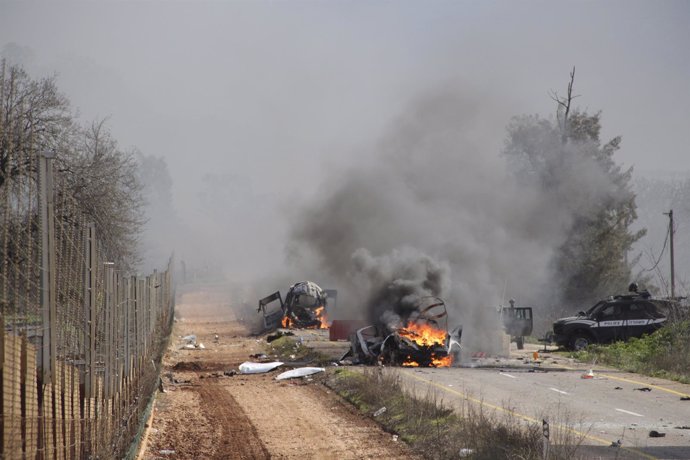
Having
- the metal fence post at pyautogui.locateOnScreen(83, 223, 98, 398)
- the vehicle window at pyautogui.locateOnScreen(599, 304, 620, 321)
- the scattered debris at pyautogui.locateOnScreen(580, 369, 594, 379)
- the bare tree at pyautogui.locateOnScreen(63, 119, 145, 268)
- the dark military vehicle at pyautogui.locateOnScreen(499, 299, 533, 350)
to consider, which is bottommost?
the scattered debris at pyautogui.locateOnScreen(580, 369, 594, 379)

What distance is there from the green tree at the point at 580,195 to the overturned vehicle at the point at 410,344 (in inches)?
1224

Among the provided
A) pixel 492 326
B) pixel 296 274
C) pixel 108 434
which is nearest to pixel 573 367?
pixel 492 326

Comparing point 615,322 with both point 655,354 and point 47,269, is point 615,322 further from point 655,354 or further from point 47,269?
point 47,269

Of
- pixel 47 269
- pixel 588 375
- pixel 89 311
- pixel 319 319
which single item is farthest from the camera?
pixel 319 319

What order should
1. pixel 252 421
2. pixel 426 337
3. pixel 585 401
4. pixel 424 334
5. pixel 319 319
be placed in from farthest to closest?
pixel 319 319 < pixel 424 334 < pixel 426 337 < pixel 585 401 < pixel 252 421

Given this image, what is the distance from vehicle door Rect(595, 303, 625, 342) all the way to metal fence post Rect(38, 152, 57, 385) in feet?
93.1

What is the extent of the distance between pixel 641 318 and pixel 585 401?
1457 cm

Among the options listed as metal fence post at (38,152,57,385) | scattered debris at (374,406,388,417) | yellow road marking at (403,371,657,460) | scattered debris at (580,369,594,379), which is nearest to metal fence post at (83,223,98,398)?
metal fence post at (38,152,57,385)

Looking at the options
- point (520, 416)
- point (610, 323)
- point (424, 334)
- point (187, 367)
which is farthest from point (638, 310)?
point (520, 416)

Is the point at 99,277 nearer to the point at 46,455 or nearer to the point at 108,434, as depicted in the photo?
the point at 108,434

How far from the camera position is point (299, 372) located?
80.2ft

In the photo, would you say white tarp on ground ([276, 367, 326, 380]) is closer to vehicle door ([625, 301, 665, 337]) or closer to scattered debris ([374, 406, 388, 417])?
scattered debris ([374, 406, 388, 417])

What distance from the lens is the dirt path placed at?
13500 millimetres

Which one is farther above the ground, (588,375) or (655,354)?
(655,354)
